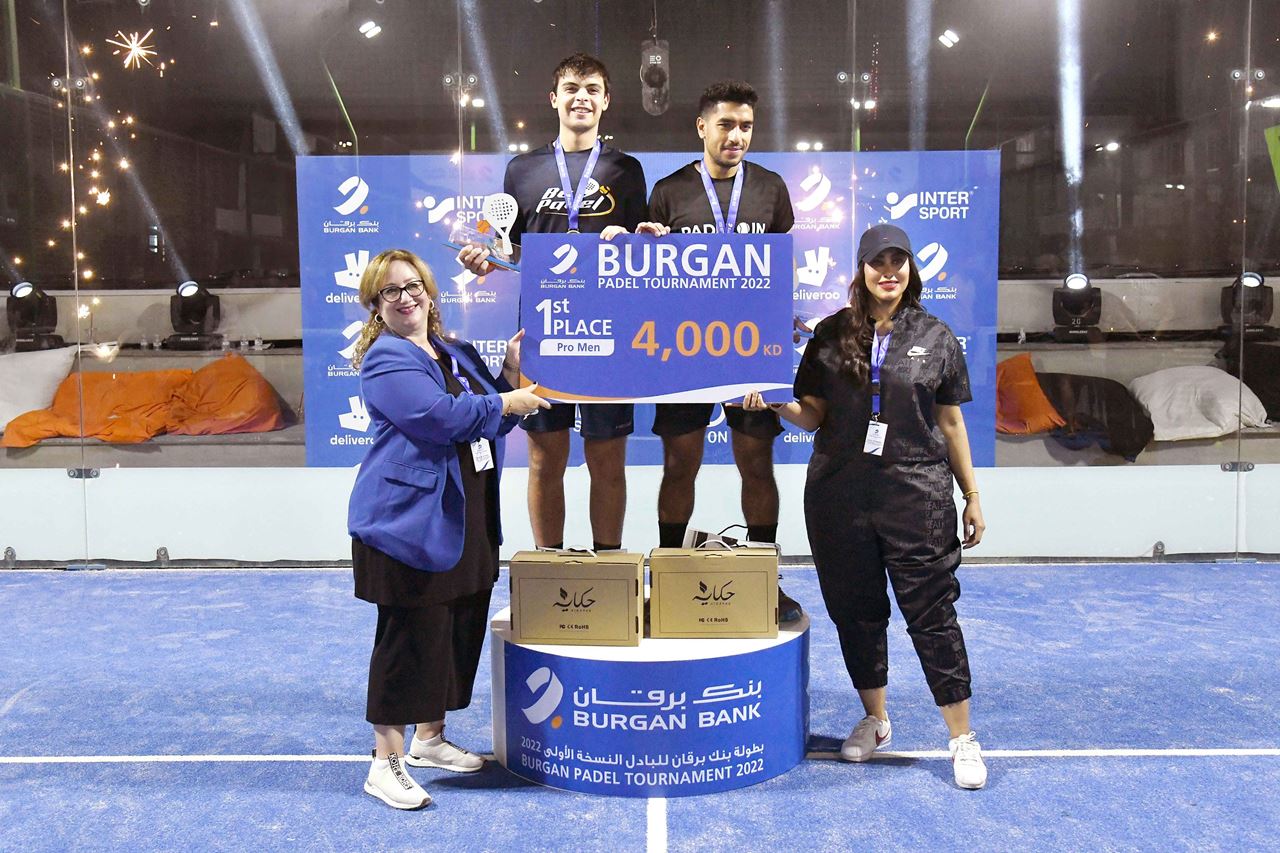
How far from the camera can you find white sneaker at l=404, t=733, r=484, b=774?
3.13 m

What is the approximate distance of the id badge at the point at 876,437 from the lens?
299 centimetres

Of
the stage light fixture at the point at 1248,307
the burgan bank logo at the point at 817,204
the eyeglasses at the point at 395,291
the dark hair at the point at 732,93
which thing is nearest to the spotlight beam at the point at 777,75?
the burgan bank logo at the point at 817,204

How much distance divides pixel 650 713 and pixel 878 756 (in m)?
0.78

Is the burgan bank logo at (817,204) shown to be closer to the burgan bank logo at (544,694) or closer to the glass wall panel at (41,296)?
the burgan bank logo at (544,694)

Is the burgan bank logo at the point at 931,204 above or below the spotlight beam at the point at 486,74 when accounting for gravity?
below

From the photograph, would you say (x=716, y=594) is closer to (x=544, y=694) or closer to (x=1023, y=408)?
(x=544, y=694)

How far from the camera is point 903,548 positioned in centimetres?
302

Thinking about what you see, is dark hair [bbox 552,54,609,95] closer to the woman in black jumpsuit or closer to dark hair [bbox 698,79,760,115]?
dark hair [bbox 698,79,760,115]

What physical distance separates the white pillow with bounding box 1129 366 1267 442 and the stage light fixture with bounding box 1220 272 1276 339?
0.84 ft

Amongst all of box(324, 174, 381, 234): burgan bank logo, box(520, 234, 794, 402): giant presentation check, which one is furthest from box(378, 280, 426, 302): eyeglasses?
box(324, 174, 381, 234): burgan bank logo

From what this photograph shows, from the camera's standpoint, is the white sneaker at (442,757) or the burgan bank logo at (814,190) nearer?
the white sneaker at (442,757)

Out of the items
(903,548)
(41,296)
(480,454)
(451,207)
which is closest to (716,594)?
(903,548)

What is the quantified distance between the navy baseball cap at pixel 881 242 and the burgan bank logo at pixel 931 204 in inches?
109

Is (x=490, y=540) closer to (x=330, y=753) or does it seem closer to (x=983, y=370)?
(x=330, y=753)
